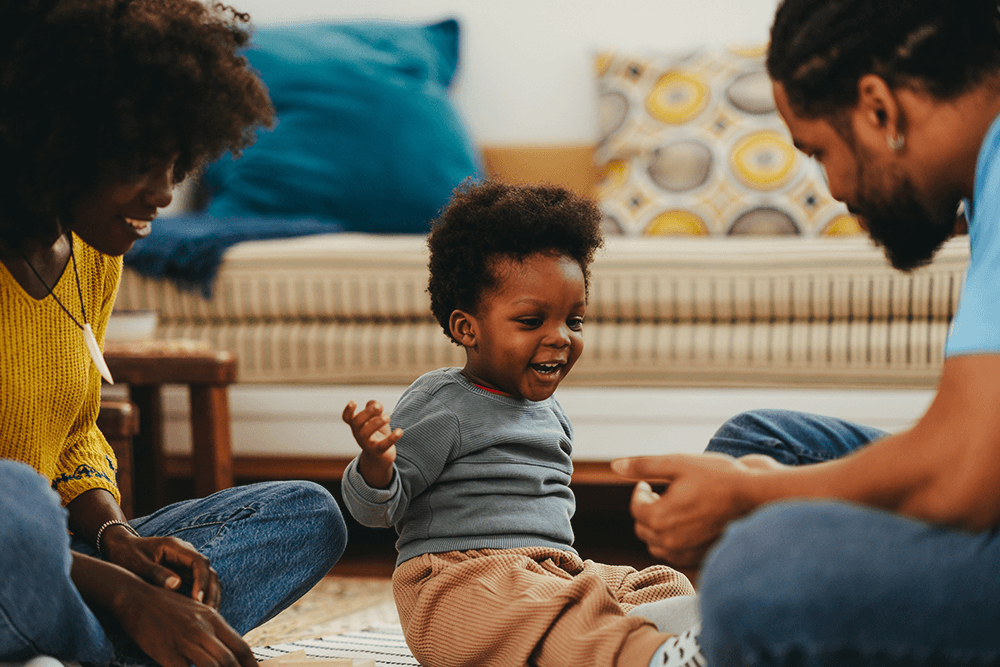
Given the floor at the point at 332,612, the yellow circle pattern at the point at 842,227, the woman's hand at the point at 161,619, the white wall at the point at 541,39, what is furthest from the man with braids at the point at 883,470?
the white wall at the point at 541,39

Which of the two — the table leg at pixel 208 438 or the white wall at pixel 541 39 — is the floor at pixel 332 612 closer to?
the table leg at pixel 208 438

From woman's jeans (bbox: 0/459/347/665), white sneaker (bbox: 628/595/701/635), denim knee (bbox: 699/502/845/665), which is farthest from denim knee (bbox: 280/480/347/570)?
denim knee (bbox: 699/502/845/665)

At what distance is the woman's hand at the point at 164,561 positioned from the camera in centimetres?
85

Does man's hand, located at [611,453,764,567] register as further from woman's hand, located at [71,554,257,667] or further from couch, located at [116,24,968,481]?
couch, located at [116,24,968,481]

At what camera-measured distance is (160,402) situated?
1614 mm

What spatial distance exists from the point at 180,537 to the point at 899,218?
73 centimetres

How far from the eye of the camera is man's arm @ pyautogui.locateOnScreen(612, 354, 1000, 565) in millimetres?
556

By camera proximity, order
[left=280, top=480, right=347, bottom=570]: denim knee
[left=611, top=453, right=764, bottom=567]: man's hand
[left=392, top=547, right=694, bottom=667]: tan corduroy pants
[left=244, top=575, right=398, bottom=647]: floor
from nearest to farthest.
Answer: [left=611, top=453, right=764, bottom=567]: man's hand → [left=392, top=547, right=694, bottom=667]: tan corduroy pants → [left=280, top=480, right=347, bottom=570]: denim knee → [left=244, top=575, right=398, bottom=647]: floor

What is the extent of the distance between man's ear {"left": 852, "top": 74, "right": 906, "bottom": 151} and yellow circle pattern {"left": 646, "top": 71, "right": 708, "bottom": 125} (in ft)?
5.49

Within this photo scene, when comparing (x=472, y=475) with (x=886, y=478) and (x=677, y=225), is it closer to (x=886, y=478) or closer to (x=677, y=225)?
(x=886, y=478)

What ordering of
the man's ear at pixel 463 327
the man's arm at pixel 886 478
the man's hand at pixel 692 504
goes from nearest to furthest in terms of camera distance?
the man's arm at pixel 886 478 → the man's hand at pixel 692 504 → the man's ear at pixel 463 327

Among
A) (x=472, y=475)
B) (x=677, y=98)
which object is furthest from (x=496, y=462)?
(x=677, y=98)

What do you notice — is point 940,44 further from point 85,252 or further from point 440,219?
point 85,252

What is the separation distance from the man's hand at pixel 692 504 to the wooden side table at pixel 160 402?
98 centimetres
